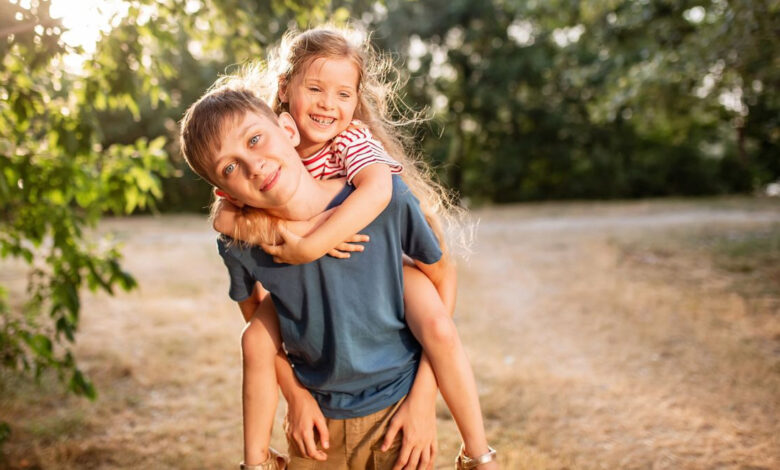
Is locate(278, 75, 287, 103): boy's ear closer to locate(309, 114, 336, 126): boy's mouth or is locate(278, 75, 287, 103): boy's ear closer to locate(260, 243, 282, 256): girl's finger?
locate(309, 114, 336, 126): boy's mouth

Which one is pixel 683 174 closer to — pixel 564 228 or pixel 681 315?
pixel 564 228

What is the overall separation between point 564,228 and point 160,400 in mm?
10056

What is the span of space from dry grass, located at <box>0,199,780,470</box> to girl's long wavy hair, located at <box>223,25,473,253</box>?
207 centimetres

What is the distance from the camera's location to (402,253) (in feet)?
5.37

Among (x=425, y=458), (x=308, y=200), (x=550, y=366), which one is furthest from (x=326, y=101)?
(x=550, y=366)

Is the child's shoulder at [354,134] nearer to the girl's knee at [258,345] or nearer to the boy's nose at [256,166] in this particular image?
the boy's nose at [256,166]

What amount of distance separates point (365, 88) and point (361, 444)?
1034 millimetres

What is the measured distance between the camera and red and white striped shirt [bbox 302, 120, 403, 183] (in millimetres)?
1533

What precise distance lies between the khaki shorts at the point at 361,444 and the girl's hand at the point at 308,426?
0.08ft

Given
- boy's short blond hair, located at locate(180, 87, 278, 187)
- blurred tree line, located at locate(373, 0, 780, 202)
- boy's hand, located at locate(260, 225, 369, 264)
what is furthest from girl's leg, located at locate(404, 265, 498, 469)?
blurred tree line, located at locate(373, 0, 780, 202)

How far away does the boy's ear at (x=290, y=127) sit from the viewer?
1554mm

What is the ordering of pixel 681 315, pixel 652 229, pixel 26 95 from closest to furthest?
pixel 26 95, pixel 681 315, pixel 652 229

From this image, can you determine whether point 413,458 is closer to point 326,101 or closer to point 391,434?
point 391,434

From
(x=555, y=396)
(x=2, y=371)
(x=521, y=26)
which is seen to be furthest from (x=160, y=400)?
(x=521, y=26)
